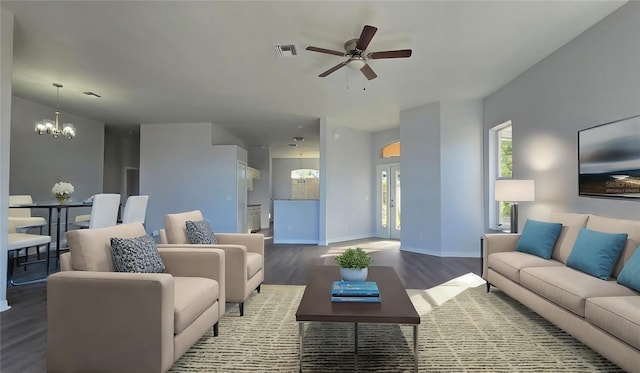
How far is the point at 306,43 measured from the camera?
3580 mm

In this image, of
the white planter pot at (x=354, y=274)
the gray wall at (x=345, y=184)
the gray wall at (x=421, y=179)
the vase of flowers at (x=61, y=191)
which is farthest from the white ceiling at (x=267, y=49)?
the white planter pot at (x=354, y=274)

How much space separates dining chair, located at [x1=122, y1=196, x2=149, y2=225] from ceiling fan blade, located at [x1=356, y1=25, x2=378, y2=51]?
4.21 m

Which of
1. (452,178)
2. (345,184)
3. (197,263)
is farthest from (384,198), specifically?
(197,263)

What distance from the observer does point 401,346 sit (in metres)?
2.37

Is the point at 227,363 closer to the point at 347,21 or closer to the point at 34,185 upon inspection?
the point at 347,21

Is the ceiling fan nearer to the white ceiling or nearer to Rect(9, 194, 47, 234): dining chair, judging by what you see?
the white ceiling

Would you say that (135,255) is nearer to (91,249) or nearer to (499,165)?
(91,249)

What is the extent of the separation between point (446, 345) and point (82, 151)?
827 centimetres

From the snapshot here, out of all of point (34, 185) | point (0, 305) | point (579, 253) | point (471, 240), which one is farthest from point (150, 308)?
point (34, 185)

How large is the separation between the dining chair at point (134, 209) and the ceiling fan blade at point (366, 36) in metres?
4.21

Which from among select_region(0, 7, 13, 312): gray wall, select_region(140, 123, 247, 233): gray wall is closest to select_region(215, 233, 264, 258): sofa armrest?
select_region(0, 7, 13, 312): gray wall

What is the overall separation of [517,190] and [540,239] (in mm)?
911

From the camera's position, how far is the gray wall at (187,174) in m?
7.57

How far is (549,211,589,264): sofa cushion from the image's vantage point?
3.06 metres
